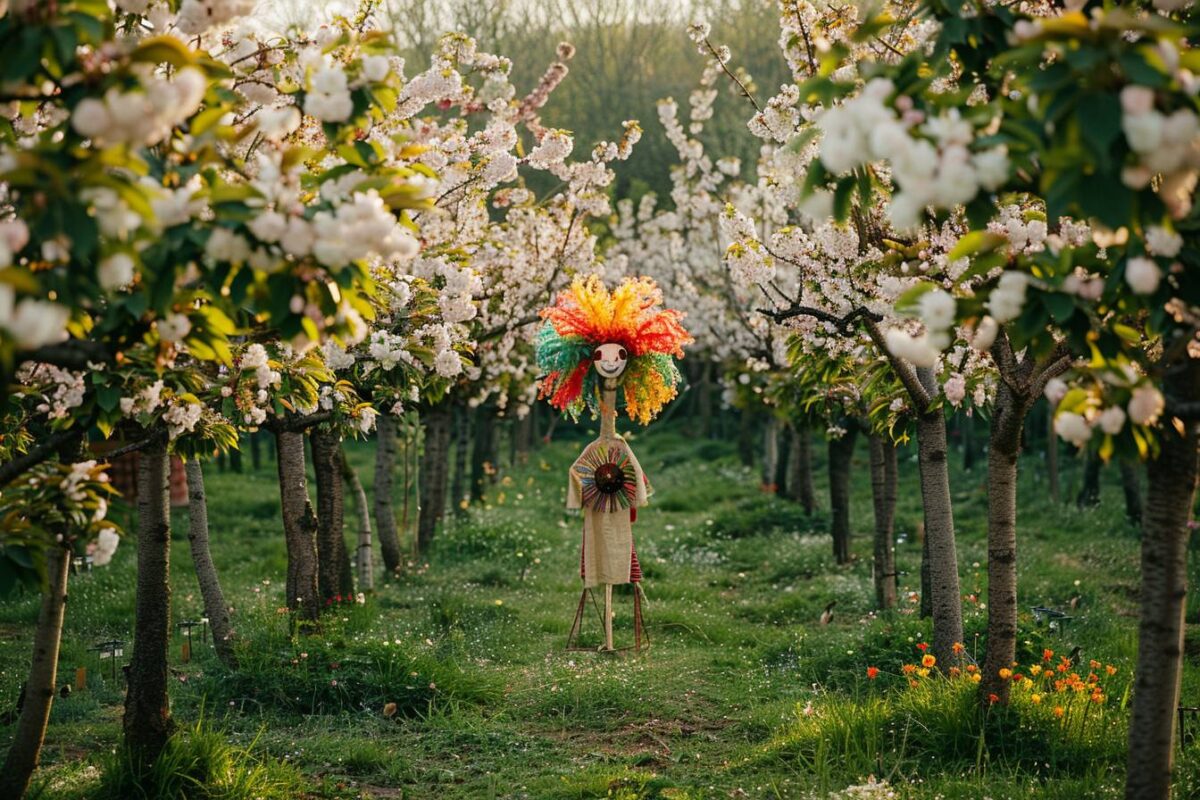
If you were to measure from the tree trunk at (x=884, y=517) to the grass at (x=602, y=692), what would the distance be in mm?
283

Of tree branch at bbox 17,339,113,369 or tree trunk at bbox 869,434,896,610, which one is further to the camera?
tree trunk at bbox 869,434,896,610

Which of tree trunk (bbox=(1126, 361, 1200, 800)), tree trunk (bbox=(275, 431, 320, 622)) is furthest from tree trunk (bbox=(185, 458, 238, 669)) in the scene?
tree trunk (bbox=(1126, 361, 1200, 800))

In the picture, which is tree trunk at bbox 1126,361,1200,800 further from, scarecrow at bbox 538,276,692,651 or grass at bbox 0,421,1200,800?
scarecrow at bbox 538,276,692,651

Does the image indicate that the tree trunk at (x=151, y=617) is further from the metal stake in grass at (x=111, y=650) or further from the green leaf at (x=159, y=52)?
the green leaf at (x=159, y=52)

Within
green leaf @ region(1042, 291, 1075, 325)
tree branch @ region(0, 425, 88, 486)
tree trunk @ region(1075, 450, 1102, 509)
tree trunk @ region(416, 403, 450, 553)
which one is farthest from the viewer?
tree trunk @ region(1075, 450, 1102, 509)

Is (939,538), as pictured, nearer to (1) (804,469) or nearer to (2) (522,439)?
(1) (804,469)

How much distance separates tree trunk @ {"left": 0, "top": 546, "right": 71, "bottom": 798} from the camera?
4.23 m

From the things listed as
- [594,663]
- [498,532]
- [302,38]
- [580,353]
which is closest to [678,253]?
[498,532]

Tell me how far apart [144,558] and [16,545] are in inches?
71.9

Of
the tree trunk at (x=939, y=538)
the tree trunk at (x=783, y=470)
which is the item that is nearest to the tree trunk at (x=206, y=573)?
the tree trunk at (x=939, y=538)

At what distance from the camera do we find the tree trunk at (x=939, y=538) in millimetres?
5797

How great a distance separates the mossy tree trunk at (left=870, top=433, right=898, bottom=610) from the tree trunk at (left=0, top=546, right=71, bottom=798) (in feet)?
19.4

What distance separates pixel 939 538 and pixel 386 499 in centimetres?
624

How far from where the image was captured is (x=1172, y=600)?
11.1 ft
